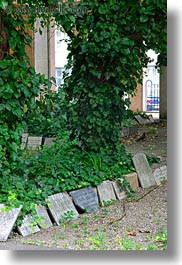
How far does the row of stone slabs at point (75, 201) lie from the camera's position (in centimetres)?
189

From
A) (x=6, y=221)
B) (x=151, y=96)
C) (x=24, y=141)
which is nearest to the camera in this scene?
(x=6, y=221)

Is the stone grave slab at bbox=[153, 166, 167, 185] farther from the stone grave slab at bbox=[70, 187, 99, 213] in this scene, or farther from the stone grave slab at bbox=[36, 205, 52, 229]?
the stone grave slab at bbox=[36, 205, 52, 229]

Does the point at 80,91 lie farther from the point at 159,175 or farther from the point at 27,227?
the point at 27,227

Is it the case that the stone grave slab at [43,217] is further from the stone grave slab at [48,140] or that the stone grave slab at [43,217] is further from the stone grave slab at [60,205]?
the stone grave slab at [48,140]

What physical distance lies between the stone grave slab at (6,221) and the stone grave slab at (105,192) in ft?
2.32

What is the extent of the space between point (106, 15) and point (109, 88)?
0.44m

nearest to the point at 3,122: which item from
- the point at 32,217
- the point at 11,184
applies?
the point at 11,184

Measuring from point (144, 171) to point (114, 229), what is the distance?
2.77ft

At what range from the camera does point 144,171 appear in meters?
2.91

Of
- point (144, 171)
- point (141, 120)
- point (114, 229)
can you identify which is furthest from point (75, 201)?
point (141, 120)

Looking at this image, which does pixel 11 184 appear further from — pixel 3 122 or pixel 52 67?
pixel 52 67

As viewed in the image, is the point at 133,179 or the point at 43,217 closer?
the point at 43,217

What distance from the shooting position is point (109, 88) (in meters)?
2.79

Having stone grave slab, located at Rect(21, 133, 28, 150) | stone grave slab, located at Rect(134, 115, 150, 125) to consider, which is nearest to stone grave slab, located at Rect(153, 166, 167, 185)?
stone grave slab, located at Rect(21, 133, 28, 150)
